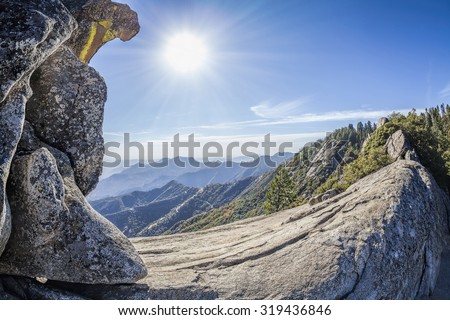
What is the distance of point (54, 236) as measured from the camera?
1030 cm

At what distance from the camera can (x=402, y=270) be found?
13.4m

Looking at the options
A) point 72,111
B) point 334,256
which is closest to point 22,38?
point 72,111

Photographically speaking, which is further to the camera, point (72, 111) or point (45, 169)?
point (72, 111)

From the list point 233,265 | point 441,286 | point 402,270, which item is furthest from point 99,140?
point 441,286

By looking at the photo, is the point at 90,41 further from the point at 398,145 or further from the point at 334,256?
the point at 398,145

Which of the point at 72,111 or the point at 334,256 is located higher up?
the point at 72,111

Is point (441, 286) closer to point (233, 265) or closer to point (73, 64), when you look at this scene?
point (233, 265)

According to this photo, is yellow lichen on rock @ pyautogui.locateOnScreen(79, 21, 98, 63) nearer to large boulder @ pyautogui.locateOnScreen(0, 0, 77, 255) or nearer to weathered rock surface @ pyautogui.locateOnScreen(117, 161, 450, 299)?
large boulder @ pyautogui.locateOnScreen(0, 0, 77, 255)

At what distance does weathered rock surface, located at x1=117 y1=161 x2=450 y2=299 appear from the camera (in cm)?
1184

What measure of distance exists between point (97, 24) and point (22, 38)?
7852 mm

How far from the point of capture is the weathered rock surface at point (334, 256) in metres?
11.8

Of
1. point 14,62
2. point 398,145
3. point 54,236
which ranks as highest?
point 14,62

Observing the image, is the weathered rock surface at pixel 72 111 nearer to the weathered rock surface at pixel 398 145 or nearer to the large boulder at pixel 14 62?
the large boulder at pixel 14 62

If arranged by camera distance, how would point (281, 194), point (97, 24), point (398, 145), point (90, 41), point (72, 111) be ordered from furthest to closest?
1. point (281, 194)
2. point (398, 145)
3. point (90, 41)
4. point (97, 24)
5. point (72, 111)
